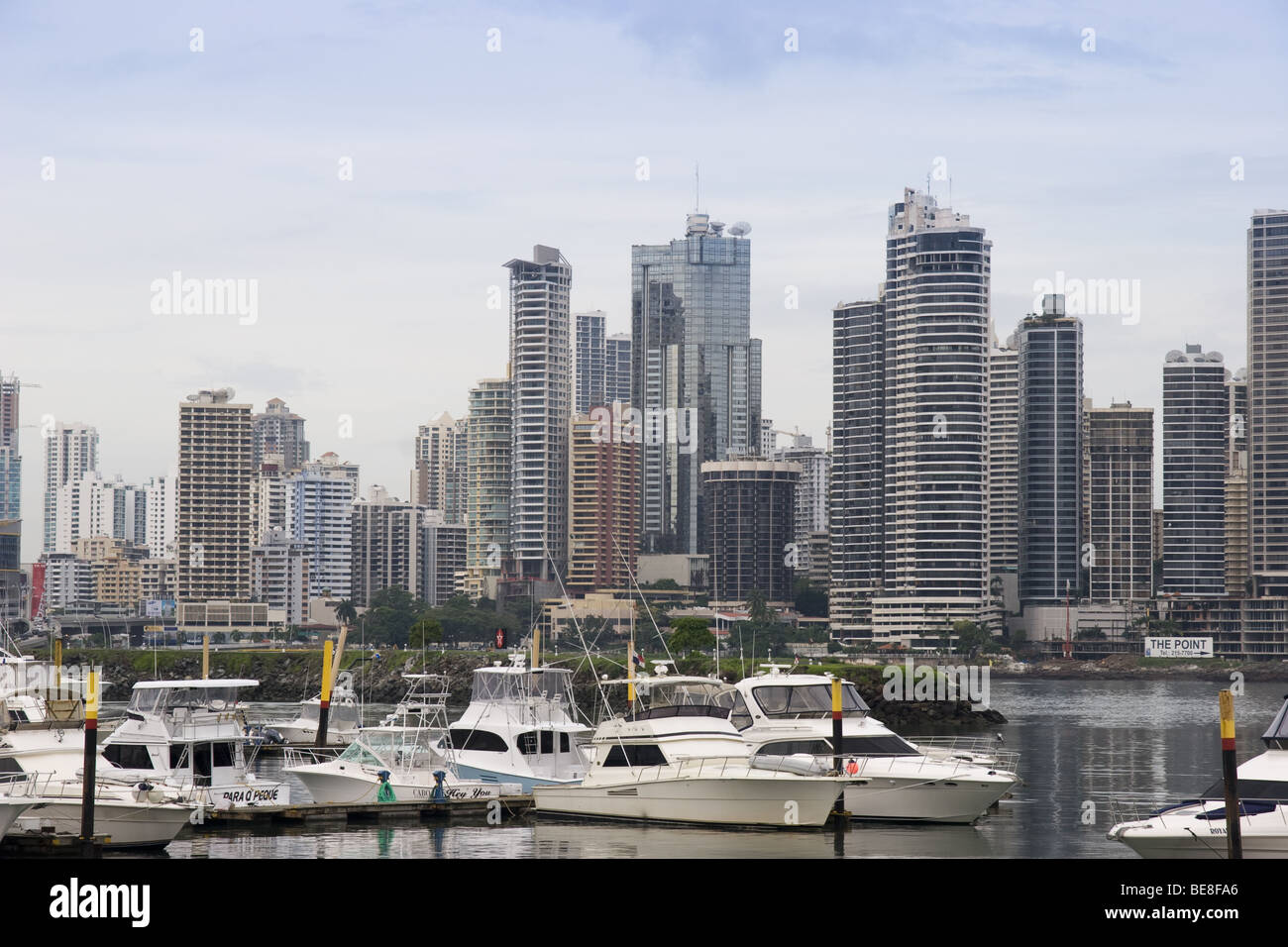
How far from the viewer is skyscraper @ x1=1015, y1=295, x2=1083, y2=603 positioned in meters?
190

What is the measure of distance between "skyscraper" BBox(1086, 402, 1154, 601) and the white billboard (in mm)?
16895

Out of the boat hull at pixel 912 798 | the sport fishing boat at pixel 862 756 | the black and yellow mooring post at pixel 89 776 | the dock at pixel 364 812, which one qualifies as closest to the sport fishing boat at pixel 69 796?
the black and yellow mooring post at pixel 89 776

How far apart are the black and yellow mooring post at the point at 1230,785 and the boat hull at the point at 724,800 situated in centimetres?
981

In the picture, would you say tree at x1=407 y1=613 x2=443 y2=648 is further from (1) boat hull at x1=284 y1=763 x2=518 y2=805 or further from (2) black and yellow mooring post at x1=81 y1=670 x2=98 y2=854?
(2) black and yellow mooring post at x1=81 y1=670 x2=98 y2=854

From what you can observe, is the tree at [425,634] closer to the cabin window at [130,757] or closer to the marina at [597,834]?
the marina at [597,834]

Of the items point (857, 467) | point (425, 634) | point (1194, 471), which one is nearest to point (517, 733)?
point (425, 634)

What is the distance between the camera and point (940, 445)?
536 ft

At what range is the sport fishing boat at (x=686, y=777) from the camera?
31.0 meters

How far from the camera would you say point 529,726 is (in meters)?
37.5

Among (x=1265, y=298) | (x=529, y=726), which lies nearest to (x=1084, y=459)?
(x=1265, y=298)
